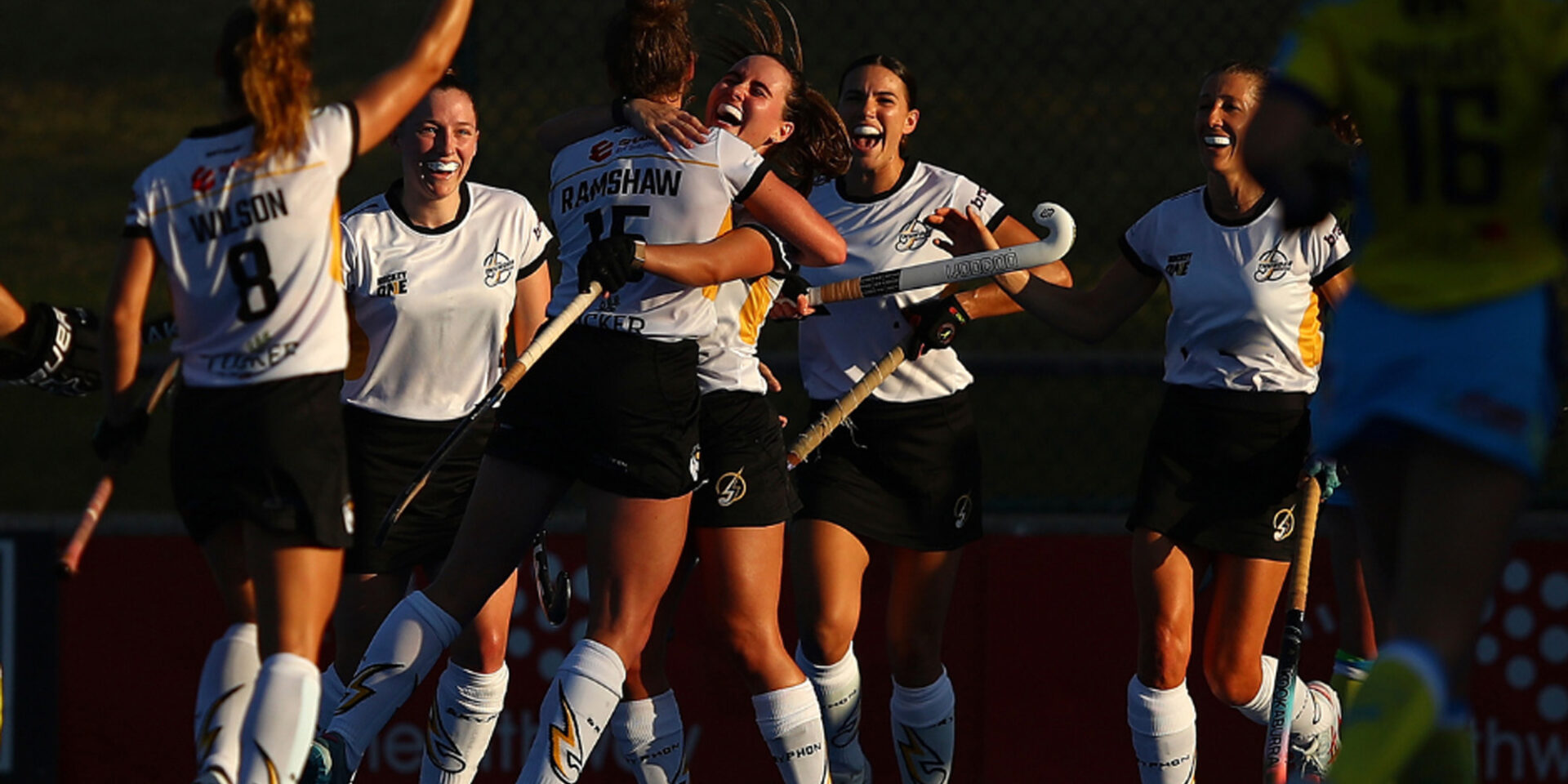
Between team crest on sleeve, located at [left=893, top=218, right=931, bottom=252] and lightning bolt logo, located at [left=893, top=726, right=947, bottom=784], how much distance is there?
134cm

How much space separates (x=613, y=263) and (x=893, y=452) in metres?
1.40

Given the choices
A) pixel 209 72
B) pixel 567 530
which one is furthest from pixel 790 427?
pixel 209 72

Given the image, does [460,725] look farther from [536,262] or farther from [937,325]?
[937,325]

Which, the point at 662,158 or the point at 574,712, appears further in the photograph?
the point at 662,158

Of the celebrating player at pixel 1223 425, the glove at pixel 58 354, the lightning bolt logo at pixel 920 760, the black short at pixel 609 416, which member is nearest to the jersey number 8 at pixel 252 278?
the black short at pixel 609 416

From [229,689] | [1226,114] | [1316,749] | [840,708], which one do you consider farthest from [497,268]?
[1316,749]

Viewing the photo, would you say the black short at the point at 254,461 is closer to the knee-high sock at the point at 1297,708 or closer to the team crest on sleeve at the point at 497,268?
the team crest on sleeve at the point at 497,268

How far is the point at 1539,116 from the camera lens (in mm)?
3055

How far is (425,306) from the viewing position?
513 cm

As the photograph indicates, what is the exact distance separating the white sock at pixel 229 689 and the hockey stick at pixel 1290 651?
2.74m

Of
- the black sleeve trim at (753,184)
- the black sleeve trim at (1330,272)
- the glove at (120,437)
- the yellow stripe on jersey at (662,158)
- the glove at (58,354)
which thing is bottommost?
the glove at (120,437)

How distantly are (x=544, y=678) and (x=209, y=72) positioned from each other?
17992 mm

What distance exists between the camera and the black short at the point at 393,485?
5156 mm

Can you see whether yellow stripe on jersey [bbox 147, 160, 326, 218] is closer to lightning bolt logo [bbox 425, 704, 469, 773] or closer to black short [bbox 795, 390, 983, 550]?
lightning bolt logo [bbox 425, 704, 469, 773]
